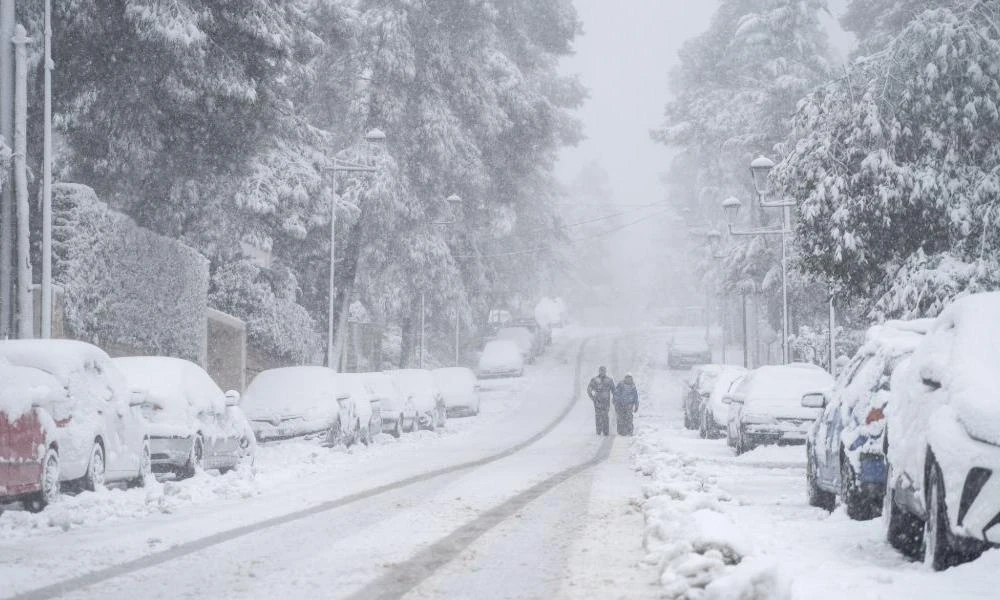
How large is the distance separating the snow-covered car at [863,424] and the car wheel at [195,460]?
8.64 m

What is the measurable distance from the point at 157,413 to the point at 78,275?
281 inches

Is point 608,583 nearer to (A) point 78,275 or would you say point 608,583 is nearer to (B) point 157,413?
(B) point 157,413

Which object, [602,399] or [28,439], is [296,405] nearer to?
[602,399]

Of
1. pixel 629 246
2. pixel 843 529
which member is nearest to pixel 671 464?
pixel 843 529

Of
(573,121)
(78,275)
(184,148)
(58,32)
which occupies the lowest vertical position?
(78,275)

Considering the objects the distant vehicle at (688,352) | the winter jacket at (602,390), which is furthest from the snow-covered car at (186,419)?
the distant vehicle at (688,352)

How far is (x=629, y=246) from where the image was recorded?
186125 millimetres

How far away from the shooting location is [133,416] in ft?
53.5

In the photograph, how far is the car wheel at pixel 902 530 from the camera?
9281 mm

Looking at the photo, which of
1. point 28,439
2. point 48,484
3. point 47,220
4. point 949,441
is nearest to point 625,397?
point 47,220

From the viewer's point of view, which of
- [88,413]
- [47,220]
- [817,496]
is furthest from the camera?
[47,220]

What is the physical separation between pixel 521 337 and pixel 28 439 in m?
55.5

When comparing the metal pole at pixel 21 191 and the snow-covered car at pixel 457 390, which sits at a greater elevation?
the metal pole at pixel 21 191

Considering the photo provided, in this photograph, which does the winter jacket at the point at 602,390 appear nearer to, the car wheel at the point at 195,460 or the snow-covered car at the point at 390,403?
the snow-covered car at the point at 390,403
